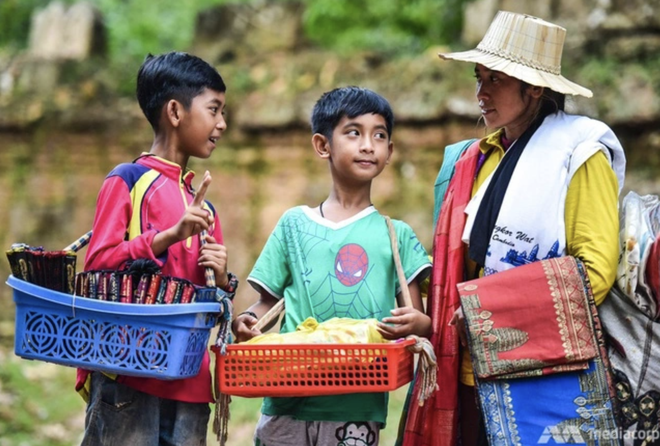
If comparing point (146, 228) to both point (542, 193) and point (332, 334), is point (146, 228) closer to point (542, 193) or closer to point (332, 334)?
point (332, 334)

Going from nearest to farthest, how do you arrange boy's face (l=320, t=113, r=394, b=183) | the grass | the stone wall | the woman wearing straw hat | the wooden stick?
the woman wearing straw hat → the wooden stick → boy's face (l=320, t=113, r=394, b=183) → the grass → the stone wall

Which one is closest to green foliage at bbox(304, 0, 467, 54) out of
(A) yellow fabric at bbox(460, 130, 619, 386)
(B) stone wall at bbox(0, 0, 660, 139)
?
(B) stone wall at bbox(0, 0, 660, 139)

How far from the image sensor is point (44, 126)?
8.16 m

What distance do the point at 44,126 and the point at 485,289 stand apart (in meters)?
5.95

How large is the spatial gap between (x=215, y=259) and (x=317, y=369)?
517 mm

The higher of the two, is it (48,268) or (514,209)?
(514,209)

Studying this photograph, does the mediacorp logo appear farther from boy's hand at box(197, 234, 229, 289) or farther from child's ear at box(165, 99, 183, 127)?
child's ear at box(165, 99, 183, 127)

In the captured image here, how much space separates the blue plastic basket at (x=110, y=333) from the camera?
9.52 feet

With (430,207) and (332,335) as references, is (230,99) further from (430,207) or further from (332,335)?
(332,335)

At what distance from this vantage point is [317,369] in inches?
119

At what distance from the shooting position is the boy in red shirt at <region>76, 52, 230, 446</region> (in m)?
3.10

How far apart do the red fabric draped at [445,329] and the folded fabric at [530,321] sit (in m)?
0.23

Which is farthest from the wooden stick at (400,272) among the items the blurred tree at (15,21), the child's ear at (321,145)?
the blurred tree at (15,21)

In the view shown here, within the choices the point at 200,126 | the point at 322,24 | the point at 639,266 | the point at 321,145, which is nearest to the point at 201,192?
the point at 200,126
